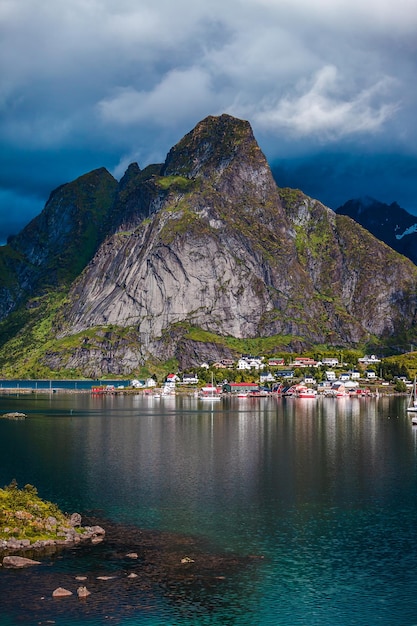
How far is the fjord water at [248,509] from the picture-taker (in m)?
49.0

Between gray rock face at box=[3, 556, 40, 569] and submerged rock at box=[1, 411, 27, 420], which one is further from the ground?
submerged rock at box=[1, 411, 27, 420]

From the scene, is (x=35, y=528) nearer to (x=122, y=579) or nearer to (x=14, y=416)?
(x=122, y=579)

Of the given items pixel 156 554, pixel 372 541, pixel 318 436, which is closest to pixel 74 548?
pixel 156 554

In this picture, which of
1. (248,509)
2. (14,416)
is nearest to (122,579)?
(248,509)

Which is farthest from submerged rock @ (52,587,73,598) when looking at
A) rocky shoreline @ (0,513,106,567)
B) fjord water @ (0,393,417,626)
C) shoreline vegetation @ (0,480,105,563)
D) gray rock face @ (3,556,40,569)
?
shoreline vegetation @ (0,480,105,563)

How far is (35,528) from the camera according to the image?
64500 millimetres

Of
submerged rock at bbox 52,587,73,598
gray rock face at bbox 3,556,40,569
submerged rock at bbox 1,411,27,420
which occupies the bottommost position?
submerged rock at bbox 52,587,73,598

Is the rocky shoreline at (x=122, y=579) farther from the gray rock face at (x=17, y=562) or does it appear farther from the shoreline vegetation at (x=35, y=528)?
the shoreline vegetation at (x=35, y=528)

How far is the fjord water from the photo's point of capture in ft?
161

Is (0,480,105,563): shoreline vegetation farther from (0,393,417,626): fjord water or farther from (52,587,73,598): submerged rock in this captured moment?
(52,587,73,598): submerged rock

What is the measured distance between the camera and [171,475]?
3821 inches

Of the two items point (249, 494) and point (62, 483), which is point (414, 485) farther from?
point (62, 483)

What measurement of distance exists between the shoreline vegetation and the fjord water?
3318mm

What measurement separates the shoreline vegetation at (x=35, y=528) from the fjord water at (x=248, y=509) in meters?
3.32
